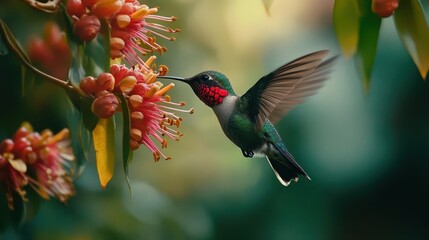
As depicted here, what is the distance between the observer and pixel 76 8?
127 cm

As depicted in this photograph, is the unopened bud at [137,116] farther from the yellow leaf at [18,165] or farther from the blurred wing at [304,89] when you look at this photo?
the yellow leaf at [18,165]

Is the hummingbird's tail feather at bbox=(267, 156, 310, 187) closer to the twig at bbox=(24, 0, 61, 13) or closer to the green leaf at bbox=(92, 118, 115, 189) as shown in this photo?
the green leaf at bbox=(92, 118, 115, 189)

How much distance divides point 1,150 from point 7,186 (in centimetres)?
7

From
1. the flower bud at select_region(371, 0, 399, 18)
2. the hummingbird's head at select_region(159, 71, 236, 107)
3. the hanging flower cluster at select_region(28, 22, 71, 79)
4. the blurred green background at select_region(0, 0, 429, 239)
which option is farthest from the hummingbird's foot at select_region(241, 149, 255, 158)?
the blurred green background at select_region(0, 0, 429, 239)

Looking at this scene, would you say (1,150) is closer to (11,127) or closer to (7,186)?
(7,186)

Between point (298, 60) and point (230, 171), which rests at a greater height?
point (298, 60)

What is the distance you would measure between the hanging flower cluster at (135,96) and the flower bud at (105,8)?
0.26 feet

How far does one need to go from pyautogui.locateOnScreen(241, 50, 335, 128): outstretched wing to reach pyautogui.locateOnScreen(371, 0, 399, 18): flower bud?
0.10m

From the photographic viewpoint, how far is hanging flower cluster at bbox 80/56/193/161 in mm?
1236

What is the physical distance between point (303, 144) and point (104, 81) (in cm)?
338

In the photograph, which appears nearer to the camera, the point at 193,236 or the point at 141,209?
the point at 141,209

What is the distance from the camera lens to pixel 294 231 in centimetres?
472

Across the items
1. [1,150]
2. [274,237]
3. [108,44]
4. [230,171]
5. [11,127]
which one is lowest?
[274,237]

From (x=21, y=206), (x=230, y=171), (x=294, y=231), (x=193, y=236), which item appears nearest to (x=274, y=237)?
(x=294, y=231)
